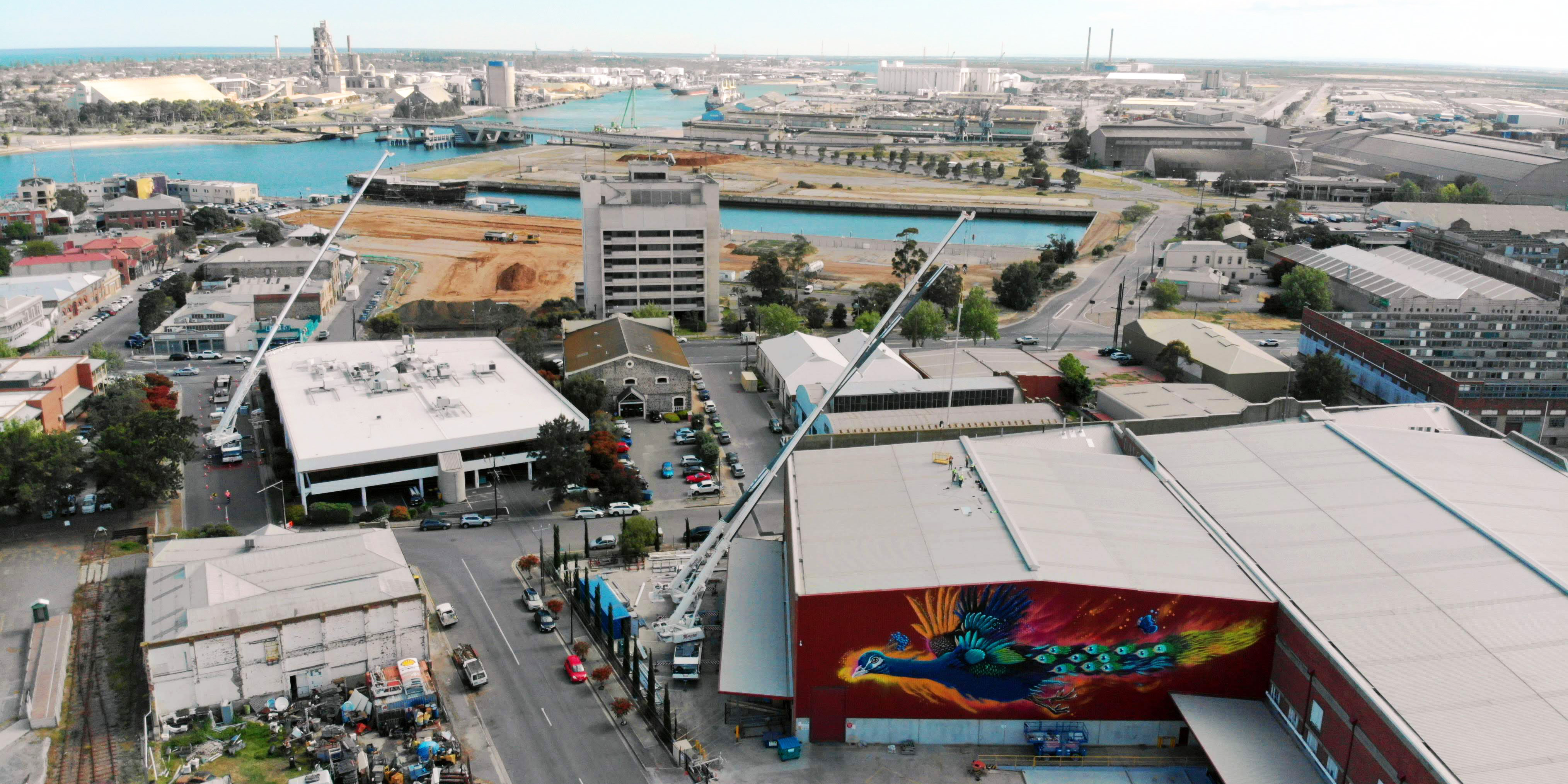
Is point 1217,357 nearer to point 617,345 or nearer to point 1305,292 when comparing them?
point 1305,292

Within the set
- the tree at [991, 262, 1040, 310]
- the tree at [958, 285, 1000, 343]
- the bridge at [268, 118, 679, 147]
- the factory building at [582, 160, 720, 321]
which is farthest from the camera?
the bridge at [268, 118, 679, 147]

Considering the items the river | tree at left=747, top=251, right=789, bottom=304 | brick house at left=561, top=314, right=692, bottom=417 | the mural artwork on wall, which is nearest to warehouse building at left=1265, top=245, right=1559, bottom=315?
the river

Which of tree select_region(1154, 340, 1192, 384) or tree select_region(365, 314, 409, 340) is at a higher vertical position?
tree select_region(1154, 340, 1192, 384)

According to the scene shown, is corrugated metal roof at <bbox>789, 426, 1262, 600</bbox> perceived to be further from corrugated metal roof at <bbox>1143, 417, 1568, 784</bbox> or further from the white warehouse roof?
the white warehouse roof

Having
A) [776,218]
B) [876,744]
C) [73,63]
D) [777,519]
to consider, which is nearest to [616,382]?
[777,519]

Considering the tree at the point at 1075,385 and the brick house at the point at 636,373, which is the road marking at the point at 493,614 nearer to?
the brick house at the point at 636,373

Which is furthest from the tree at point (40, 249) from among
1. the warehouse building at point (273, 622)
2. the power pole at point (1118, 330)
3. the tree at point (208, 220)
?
the power pole at point (1118, 330)

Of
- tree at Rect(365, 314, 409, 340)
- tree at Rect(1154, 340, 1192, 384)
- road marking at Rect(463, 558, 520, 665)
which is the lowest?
road marking at Rect(463, 558, 520, 665)

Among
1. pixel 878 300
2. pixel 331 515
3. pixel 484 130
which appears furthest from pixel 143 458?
pixel 484 130
